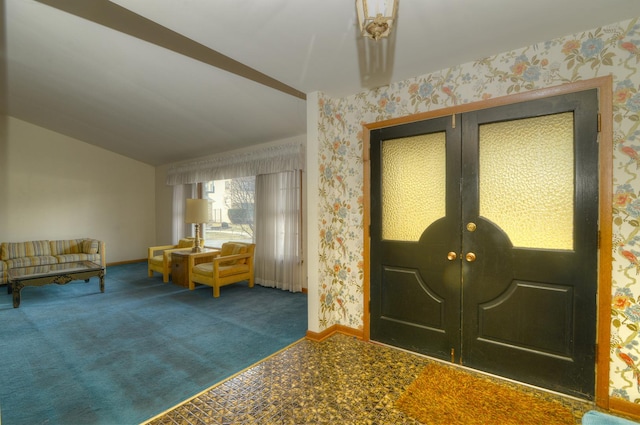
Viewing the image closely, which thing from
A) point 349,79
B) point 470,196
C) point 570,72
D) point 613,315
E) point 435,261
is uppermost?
point 349,79

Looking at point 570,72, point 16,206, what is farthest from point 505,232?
point 16,206

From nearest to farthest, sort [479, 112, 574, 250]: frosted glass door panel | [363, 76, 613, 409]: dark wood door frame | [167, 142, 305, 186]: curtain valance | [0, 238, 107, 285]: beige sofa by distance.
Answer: [363, 76, 613, 409]: dark wood door frame < [479, 112, 574, 250]: frosted glass door panel < [167, 142, 305, 186]: curtain valance < [0, 238, 107, 285]: beige sofa

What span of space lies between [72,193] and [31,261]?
184 centimetres

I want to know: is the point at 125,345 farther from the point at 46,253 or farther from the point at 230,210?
the point at 46,253

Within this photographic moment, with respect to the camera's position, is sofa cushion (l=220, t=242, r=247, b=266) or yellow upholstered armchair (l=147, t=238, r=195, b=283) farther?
yellow upholstered armchair (l=147, t=238, r=195, b=283)

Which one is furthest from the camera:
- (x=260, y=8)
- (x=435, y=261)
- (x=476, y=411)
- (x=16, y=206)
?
(x=16, y=206)

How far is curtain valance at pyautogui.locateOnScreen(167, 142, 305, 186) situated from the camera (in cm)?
475

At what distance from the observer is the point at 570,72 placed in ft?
6.37

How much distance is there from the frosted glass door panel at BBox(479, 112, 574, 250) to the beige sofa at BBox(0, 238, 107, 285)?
6545 mm

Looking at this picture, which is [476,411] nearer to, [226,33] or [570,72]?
[570,72]

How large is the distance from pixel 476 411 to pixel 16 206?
8084 millimetres

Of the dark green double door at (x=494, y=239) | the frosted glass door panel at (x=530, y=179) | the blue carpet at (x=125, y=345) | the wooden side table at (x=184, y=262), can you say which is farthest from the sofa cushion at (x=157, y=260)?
the frosted glass door panel at (x=530, y=179)

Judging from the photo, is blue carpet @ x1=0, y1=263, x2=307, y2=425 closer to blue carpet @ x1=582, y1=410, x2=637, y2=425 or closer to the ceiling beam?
blue carpet @ x1=582, y1=410, x2=637, y2=425

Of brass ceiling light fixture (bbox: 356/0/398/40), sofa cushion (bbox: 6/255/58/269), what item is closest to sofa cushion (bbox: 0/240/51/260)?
sofa cushion (bbox: 6/255/58/269)
